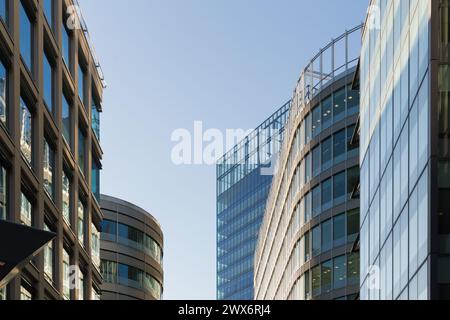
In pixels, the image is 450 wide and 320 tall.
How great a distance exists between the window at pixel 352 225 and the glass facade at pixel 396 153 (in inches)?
790

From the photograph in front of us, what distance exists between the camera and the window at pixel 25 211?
29.7 meters

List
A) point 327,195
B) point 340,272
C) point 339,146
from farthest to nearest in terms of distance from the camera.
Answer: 1. point 327,195
2. point 339,146
3. point 340,272

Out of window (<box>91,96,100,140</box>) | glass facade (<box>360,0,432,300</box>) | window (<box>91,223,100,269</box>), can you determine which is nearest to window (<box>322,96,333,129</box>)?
window (<box>91,96,100,140</box>)

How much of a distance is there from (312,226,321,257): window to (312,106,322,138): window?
6.55 metres

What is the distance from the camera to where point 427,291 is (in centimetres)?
2144

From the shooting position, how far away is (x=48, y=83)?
35219mm

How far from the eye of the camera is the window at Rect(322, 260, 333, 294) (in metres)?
57.0

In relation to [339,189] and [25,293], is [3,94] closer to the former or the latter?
[25,293]

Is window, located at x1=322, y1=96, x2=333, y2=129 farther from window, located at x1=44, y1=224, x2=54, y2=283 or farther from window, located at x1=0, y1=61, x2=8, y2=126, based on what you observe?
window, located at x1=0, y1=61, x2=8, y2=126

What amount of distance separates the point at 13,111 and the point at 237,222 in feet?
560

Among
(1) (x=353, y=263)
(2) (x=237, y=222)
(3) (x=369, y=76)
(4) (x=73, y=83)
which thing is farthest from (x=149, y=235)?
(2) (x=237, y=222)

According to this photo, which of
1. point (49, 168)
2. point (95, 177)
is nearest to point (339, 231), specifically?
point (95, 177)

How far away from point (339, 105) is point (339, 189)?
5559mm
